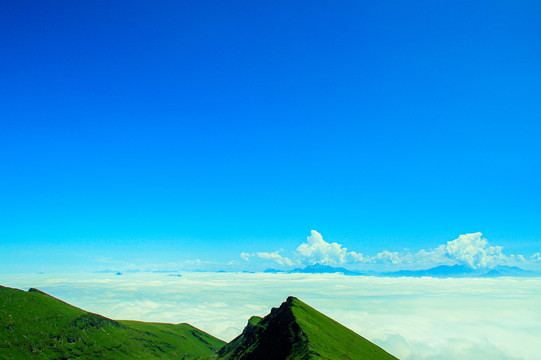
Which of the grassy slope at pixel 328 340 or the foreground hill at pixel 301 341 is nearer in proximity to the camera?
the foreground hill at pixel 301 341

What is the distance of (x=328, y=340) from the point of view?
11419 centimetres

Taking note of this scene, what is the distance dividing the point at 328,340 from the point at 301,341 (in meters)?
19.1

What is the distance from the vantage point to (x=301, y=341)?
101 meters

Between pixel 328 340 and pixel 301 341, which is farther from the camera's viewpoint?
pixel 328 340

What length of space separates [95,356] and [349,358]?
17728 centimetres

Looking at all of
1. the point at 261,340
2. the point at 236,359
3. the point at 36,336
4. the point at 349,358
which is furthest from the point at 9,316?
the point at 349,358

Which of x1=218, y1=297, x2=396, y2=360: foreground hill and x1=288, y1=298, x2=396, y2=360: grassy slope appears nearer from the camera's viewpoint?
x1=218, y1=297, x2=396, y2=360: foreground hill

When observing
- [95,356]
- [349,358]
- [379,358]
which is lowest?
[95,356]

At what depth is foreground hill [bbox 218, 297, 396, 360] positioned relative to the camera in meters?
97.6

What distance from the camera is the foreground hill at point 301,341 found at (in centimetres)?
9756

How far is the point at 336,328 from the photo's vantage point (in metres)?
144

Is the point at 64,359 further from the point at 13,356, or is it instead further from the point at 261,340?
the point at 261,340

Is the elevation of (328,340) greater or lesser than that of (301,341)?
lesser

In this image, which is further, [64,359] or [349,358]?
[64,359]
